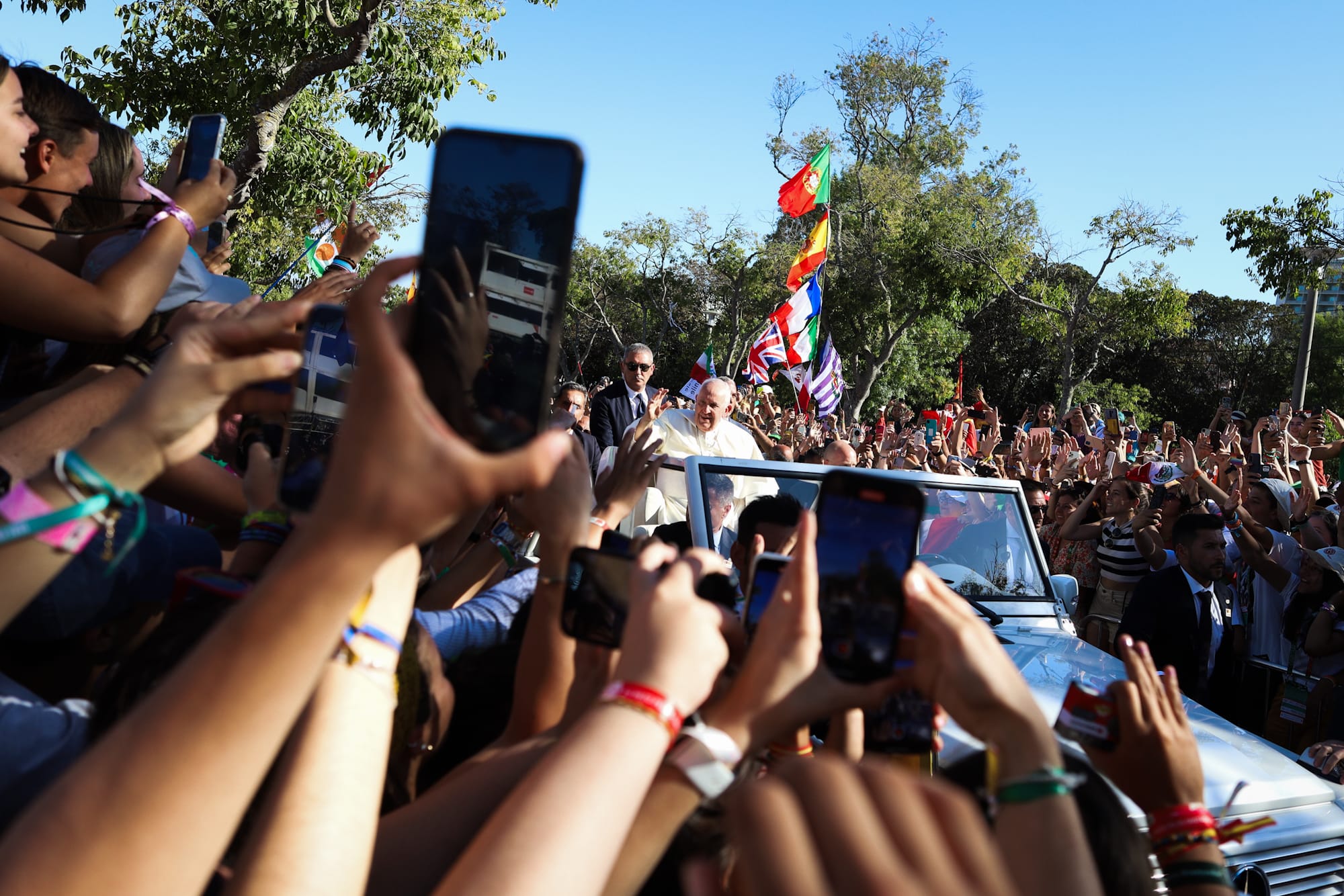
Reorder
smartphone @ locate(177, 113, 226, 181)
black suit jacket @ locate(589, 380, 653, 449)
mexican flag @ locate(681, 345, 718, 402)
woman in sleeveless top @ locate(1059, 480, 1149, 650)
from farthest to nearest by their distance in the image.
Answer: mexican flag @ locate(681, 345, 718, 402) < black suit jacket @ locate(589, 380, 653, 449) < woman in sleeveless top @ locate(1059, 480, 1149, 650) < smartphone @ locate(177, 113, 226, 181)

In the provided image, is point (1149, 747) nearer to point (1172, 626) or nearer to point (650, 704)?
point (650, 704)

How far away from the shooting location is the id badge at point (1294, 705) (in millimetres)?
5289

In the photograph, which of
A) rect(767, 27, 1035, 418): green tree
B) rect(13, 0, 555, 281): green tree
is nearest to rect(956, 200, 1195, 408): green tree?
rect(767, 27, 1035, 418): green tree

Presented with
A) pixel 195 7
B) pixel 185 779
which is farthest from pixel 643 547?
pixel 195 7

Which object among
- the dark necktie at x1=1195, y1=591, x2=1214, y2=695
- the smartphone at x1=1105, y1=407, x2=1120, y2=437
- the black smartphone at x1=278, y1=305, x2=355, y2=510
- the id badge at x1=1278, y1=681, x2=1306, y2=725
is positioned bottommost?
the id badge at x1=1278, y1=681, x2=1306, y2=725

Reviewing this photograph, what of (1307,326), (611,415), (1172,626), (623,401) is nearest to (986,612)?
(1172,626)

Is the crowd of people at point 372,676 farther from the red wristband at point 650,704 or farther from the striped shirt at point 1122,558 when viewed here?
the striped shirt at point 1122,558

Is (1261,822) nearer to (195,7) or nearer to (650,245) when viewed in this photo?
(195,7)

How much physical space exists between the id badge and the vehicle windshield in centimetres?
195

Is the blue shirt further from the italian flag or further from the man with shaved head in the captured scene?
the italian flag

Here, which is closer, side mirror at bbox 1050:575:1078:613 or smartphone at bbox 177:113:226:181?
smartphone at bbox 177:113:226:181

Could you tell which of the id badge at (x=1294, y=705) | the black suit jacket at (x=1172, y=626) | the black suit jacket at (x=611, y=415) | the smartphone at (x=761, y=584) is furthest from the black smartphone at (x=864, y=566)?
the black suit jacket at (x=611, y=415)

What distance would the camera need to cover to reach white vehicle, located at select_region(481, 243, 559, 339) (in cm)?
114

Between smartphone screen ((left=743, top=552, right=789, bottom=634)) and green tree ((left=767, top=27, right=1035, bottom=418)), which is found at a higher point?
green tree ((left=767, top=27, right=1035, bottom=418))
